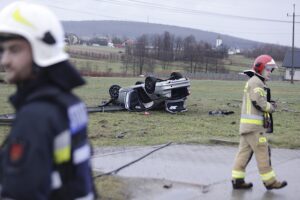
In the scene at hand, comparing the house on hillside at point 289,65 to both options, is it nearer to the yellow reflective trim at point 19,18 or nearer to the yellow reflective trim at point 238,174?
the yellow reflective trim at point 238,174

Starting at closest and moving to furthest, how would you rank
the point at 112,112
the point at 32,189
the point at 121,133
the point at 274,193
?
the point at 32,189, the point at 274,193, the point at 121,133, the point at 112,112

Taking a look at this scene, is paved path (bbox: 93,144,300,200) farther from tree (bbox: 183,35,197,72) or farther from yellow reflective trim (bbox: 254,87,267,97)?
tree (bbox: 183,35,197,72)

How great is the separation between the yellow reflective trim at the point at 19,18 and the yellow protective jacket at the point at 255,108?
214 inches

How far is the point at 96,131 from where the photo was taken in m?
13.2

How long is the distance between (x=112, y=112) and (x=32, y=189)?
1560 cm

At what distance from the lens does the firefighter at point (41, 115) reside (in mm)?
2367

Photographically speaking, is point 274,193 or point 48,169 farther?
point 274,193

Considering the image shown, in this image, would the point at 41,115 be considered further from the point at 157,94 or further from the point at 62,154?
the point at 157,94

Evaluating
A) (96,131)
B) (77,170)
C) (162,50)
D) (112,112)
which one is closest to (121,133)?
(96,131)

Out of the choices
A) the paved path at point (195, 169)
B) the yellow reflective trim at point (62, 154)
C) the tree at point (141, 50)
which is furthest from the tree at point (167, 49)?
the yellow reflective trim at point (62, 154)

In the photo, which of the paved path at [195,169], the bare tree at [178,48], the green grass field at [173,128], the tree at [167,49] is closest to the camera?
the paved path at [195,169]

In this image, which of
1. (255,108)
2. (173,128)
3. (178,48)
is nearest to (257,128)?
(255,108)

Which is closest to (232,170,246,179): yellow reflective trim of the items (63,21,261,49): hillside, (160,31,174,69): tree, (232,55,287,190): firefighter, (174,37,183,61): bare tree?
(232,55,287,190): firefighter

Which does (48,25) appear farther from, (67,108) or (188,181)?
(188,181)
